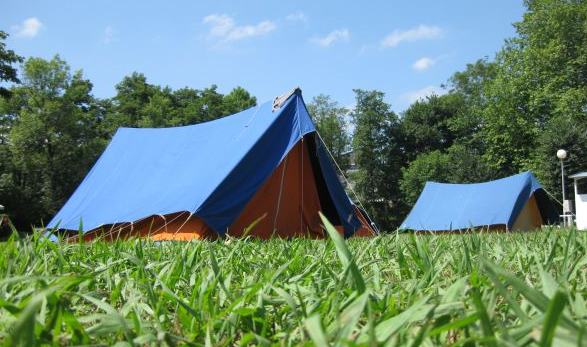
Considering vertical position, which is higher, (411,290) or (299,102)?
(299,102)

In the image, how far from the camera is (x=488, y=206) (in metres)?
11.9

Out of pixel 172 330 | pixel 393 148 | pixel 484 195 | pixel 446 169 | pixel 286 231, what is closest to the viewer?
pixel 172 330

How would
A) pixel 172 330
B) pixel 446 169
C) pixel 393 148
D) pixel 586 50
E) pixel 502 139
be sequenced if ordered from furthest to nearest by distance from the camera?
1. pixel 393 148
2. pixel 446 169
3. pixel 502 139
4. pixel 586 50
5. pixel 172 330

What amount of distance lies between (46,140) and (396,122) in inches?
764

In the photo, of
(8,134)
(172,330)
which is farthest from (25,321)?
(8,134)

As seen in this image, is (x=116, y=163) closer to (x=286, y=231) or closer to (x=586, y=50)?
(x=286, y=231)

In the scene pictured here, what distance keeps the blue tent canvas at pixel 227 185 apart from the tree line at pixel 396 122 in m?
15.6

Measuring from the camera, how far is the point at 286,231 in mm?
6805

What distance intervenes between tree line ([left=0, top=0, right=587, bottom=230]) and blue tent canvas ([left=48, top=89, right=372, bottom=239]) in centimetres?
1556

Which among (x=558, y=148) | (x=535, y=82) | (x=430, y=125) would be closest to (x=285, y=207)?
(x=558, y=148)

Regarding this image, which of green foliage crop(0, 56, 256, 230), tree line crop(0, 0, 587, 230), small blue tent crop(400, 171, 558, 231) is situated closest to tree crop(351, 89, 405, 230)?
tree line crop(0, 0, 587, 230)

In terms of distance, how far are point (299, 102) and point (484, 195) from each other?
7.53m

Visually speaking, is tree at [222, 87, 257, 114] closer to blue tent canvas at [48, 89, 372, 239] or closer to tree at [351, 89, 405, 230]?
tree at [351, 89, 405, 230]

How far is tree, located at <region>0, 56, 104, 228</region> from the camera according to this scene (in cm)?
2361
